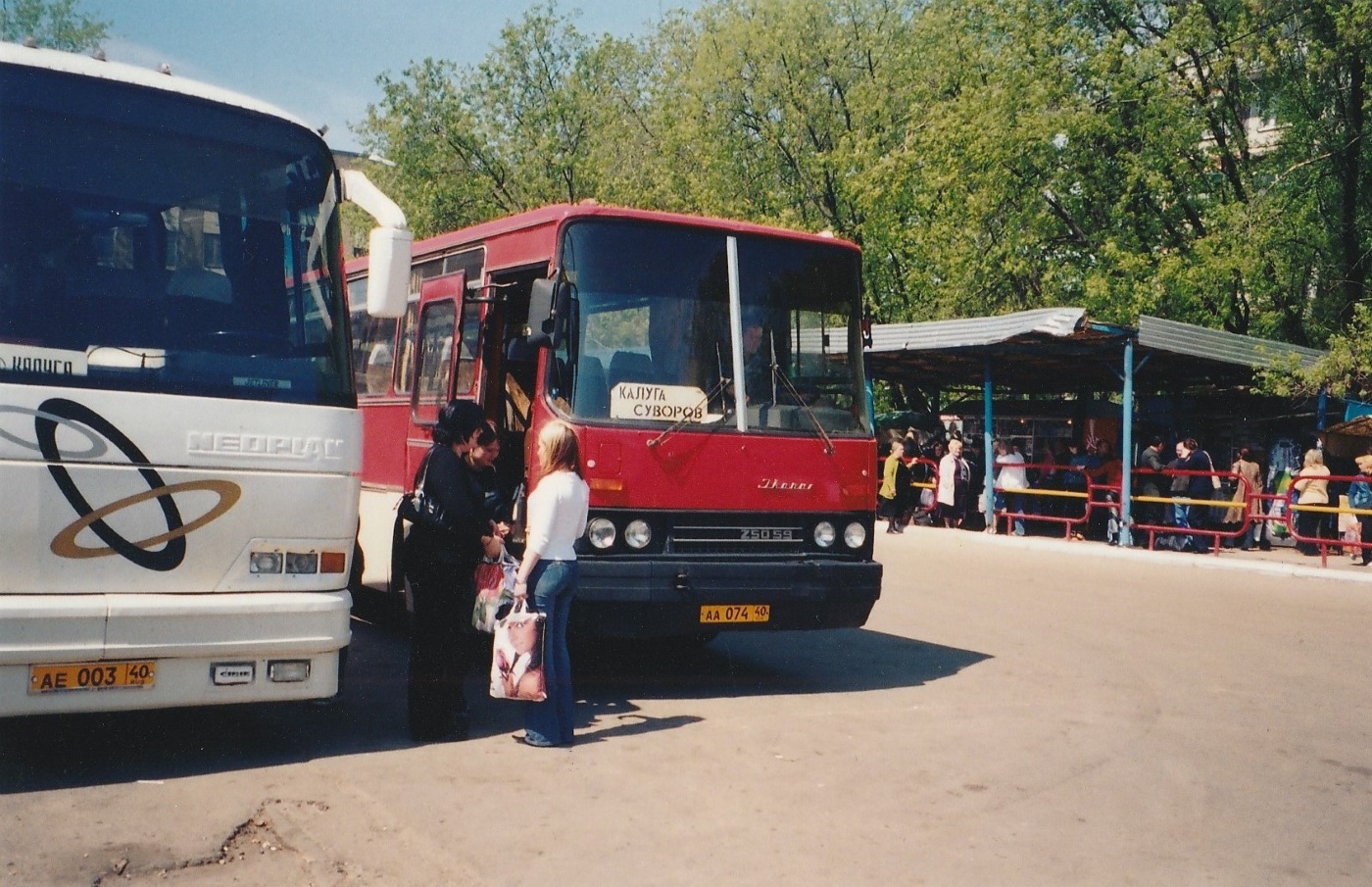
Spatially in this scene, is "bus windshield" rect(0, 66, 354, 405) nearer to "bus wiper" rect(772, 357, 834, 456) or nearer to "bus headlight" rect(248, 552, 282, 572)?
"bus headlight" rect(248, 552, 282, 572)

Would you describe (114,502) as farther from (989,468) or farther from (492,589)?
(989,468)

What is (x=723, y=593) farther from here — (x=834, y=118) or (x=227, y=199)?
(x=834, y=118)

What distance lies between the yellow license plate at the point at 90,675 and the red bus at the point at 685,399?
2847mm

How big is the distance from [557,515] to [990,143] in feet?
92.5

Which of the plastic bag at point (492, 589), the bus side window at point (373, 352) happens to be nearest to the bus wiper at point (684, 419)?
the plastic bag at point (492, 589)

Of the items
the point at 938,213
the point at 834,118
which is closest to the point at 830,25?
the point at 834,118

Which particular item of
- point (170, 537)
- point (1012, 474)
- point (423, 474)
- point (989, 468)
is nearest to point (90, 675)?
point (170, 537)

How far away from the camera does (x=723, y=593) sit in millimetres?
8609

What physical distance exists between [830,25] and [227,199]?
125 ft

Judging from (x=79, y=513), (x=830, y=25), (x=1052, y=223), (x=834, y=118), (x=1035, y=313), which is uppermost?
(x=830, y=25)

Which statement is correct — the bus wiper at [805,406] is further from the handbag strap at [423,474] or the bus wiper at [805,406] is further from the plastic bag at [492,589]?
the handbag strap at [423,474]

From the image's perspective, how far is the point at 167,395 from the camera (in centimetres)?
613

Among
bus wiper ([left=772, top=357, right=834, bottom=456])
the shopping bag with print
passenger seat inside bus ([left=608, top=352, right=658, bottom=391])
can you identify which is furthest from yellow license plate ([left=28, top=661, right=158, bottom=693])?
bus wiper ([left=772, top=357, right=834, bottom=456])

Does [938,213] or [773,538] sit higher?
[938,213]
